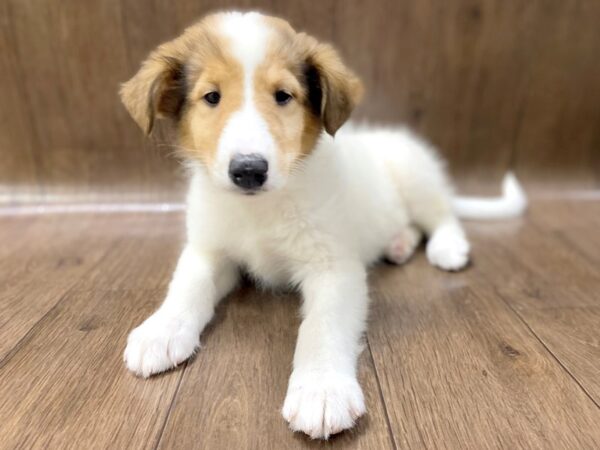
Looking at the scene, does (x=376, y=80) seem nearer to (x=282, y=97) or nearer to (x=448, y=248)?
(x=448, y=248)

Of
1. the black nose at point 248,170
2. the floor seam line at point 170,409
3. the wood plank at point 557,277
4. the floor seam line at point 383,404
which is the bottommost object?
the floor seam line at point 170,409

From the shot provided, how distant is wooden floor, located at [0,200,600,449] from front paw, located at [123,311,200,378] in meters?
0.03

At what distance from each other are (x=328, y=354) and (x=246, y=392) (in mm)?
235

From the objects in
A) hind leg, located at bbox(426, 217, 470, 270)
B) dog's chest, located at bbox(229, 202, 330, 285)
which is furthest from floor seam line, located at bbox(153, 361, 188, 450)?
hind leg, located at bbox(426, 217, 470, 270)

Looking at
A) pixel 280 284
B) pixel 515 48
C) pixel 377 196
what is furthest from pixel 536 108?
pixel 280 284

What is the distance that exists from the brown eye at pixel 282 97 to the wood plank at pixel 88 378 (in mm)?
823

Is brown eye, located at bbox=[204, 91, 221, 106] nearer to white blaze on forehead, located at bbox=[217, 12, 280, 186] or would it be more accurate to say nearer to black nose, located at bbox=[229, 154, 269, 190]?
white blaze on forehead, located at bbox=[217, 12, 280, 186]

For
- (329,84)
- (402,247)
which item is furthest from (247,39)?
(402,247)

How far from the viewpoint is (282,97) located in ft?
4.99

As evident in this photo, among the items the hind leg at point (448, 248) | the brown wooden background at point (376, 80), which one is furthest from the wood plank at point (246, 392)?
the brown wooden background at point (376, 80)

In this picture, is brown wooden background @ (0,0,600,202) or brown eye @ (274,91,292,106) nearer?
brown eye @ (274,91,292,106)

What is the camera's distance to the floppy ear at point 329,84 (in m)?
1.59

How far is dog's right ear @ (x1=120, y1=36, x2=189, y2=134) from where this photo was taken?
1560mm

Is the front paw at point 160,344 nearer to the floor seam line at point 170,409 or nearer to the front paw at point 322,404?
the floor seam line at point 170,409
